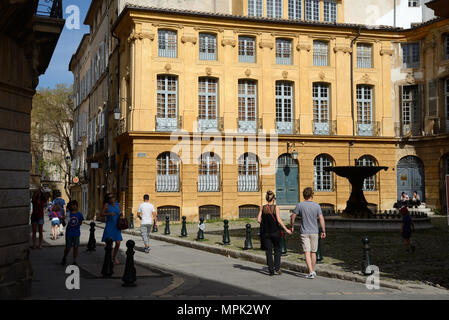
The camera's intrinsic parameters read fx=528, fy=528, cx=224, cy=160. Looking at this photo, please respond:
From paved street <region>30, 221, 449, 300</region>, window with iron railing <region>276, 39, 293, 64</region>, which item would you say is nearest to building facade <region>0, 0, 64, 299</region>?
paved street <region>30, 221, 449, 300</region>

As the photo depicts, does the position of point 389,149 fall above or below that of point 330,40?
below

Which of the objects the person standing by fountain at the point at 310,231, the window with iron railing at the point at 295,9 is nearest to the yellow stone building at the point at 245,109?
the window with iron railing at the point at 295,9

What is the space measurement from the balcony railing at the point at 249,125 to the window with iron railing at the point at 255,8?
20.1 ft

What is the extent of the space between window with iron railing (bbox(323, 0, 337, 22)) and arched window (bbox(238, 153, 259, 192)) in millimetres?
9828

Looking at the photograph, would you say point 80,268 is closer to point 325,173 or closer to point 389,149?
point 325,173

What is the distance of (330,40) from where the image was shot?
30.7 m

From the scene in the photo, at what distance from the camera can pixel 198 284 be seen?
10008 millimetres

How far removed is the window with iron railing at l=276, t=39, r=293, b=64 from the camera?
30047 mm

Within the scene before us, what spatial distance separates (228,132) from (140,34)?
22.7ft

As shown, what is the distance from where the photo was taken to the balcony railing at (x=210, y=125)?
1117 inches

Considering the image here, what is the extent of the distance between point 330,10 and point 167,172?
1406 cm

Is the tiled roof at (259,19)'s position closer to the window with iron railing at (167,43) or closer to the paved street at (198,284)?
the window with iron railing at (167,43)

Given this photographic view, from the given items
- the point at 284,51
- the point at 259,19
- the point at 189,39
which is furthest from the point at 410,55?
the point at 189,39
